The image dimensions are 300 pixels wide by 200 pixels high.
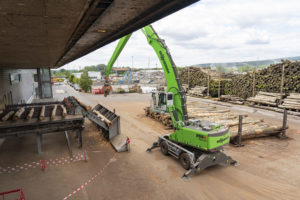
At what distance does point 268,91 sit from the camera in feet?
68.4

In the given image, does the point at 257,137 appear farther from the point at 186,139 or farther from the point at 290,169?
the point at 186,139

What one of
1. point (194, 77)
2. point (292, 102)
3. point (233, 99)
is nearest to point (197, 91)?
point (194, 77)

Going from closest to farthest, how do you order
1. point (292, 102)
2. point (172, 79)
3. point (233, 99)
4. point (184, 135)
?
point (184, 135), point (172, 79), point (292, 102), point (233, 99)

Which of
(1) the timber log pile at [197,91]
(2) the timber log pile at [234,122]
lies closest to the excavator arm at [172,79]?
(2) the timber log pile at [234,122]

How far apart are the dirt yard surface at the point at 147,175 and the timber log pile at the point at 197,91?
18.1 meters

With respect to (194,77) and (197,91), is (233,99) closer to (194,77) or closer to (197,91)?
(197,91)

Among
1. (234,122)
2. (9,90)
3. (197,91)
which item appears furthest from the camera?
(197,91)

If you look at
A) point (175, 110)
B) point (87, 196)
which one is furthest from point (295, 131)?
point (87, 196)

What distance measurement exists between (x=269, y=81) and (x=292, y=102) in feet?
13.6

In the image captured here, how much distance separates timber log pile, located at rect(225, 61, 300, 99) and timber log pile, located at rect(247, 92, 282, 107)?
2.91 feet

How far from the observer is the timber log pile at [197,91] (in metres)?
28.8

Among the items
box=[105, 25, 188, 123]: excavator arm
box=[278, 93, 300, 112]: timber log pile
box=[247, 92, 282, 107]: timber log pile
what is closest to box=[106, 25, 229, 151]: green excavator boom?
box=[105, 25, 188, 123]: excavator arm

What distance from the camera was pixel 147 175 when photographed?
736cm

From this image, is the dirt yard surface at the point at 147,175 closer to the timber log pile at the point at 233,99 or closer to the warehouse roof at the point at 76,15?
the warehouse roof at the point at 76,15
